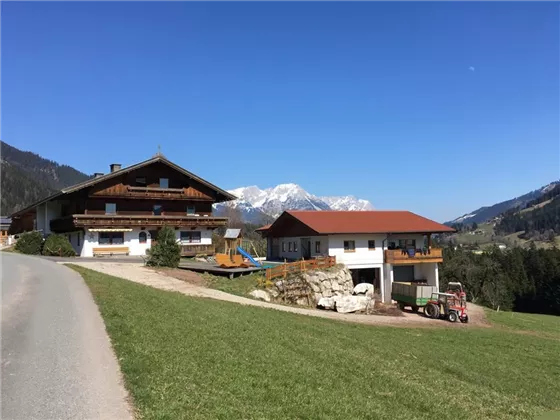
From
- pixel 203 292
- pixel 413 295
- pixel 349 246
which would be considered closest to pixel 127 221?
pixel 349 246

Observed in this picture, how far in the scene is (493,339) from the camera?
21016 mm

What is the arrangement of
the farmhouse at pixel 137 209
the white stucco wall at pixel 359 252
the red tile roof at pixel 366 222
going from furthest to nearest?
1. the farmhouse at pixel 137 209
2. the red tile roof at pixel 366 222
3. the white stucco wall at pixel 359 252

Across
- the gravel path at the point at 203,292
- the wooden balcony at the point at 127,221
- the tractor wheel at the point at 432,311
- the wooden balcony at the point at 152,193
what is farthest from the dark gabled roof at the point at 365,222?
the gravel path at the point at 203,292

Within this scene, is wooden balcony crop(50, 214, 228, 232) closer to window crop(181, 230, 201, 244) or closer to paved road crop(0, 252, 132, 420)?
window crop(181, 230, 201, 244)

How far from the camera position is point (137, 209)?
46.2 meters

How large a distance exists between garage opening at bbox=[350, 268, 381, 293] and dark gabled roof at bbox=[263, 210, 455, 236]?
4406 millimetres

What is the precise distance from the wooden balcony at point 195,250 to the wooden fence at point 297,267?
15.7 metres

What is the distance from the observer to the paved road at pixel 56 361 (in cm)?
698

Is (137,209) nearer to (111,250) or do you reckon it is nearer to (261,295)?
(111,250)

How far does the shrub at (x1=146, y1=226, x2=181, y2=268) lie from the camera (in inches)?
1255

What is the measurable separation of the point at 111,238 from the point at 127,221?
2.31 meters

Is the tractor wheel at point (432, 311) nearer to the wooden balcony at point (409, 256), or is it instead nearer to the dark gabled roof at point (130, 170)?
the wooden balcony at point (409, 256)

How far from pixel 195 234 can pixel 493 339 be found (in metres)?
34.4

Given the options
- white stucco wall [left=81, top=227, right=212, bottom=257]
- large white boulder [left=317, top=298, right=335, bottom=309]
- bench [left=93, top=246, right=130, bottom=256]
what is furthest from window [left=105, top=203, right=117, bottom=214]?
large white boulder [left=317, top=298, right=335, bottom=309]
